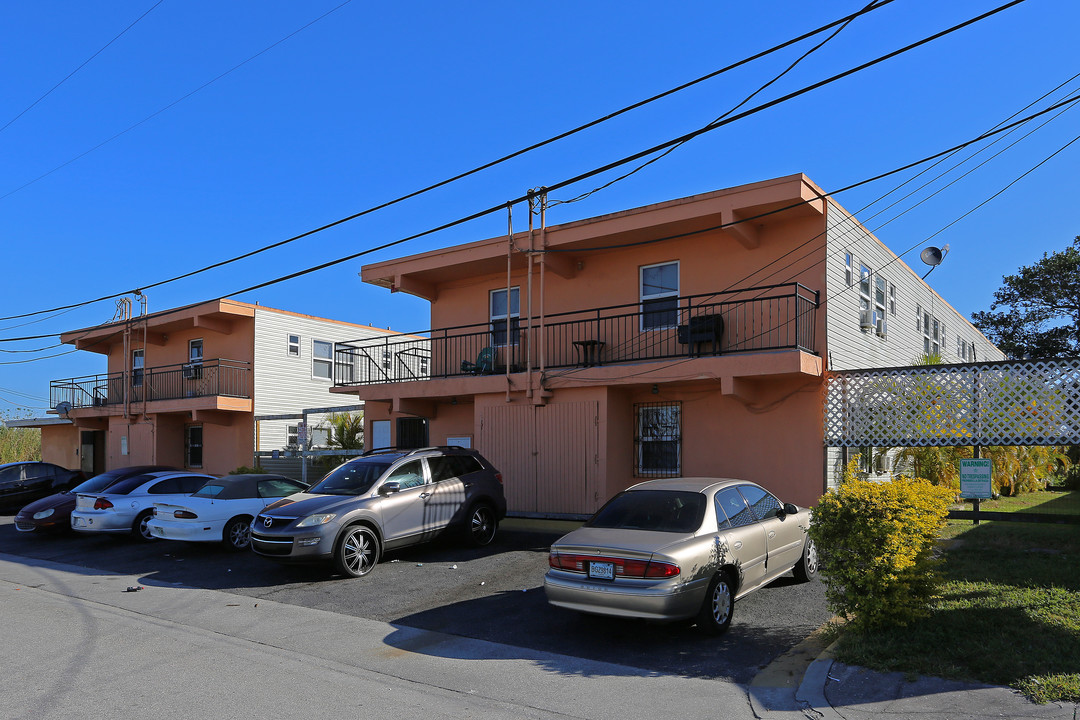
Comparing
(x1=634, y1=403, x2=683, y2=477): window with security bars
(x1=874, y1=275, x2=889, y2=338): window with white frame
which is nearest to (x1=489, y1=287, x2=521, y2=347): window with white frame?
(x1=634, y1=403, x2=683, y2=477): window with security bars

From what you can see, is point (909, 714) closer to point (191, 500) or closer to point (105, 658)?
point (105, 658)

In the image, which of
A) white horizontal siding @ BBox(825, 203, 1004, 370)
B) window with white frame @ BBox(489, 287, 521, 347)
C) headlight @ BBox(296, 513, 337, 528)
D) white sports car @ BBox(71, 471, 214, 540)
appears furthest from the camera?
window with white frame @ BBox(489, 287, 521, 347)

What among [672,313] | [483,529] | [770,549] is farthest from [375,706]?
[672,313]

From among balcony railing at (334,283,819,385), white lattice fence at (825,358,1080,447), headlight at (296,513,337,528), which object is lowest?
headlight at (296,513,337,528)

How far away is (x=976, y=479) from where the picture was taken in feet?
36.9

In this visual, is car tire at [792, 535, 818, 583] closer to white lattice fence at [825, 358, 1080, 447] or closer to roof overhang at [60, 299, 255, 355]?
white lattice fence at [825, 358, 1080, 447]

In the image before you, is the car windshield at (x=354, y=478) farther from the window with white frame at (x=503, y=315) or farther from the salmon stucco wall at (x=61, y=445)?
the salmon stucco wall at (x=61, y=445)

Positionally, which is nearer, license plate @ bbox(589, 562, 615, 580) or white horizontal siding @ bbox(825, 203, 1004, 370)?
license plate @ bbox(589, 562, 615, 580)

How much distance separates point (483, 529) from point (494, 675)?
6.22 m

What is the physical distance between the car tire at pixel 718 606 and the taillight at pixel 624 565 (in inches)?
24.2

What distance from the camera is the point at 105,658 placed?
702 centimetres

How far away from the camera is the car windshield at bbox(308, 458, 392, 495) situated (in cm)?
1141

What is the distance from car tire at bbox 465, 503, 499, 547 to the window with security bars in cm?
332

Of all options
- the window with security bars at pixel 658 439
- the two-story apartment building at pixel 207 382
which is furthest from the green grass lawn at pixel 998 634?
the two-story apartment building at pixel 207 382
